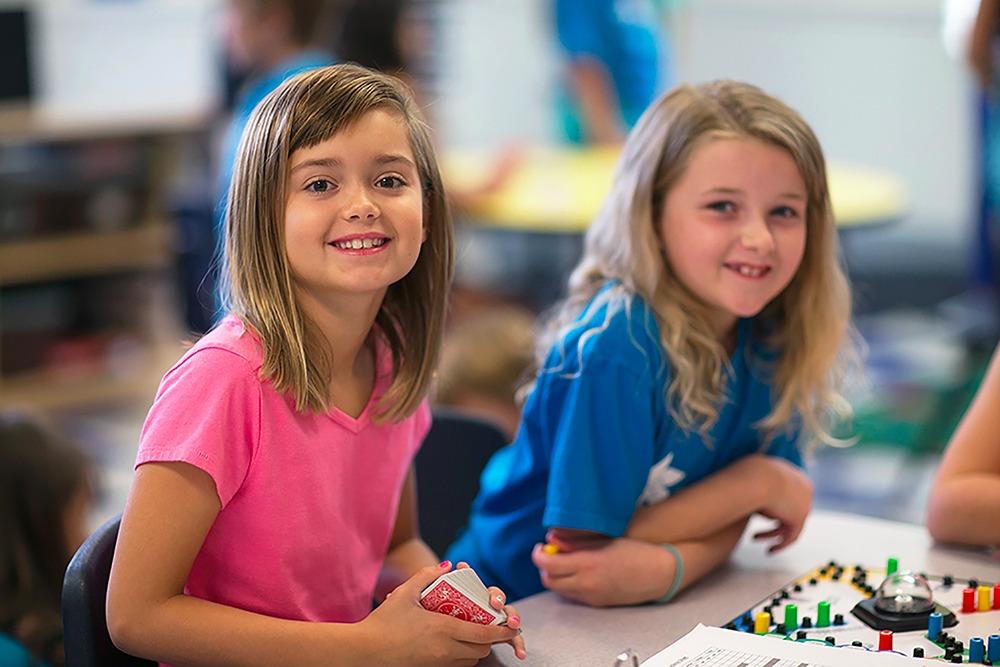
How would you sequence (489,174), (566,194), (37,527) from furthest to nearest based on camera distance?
(489,174) < (566,194) < (37,527)

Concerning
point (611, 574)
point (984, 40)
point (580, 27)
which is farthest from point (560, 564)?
point (580, 27)

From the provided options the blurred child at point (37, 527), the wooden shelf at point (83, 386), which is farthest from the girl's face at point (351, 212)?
the wooden shelf at point (83, 386)

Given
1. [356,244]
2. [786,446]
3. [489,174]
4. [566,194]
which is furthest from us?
[489,174]

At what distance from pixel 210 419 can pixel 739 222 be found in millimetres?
673

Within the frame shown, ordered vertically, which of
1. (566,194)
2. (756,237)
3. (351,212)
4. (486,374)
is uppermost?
(566,194)

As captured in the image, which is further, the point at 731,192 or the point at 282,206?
the point at 731,192

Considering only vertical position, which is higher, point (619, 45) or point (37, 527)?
point (619, 45)

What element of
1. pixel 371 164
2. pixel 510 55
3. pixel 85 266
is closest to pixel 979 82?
pixel 371 164

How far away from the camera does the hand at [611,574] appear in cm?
149

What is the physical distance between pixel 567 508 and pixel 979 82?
1738 mm

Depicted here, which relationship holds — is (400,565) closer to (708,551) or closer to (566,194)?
(708,551)

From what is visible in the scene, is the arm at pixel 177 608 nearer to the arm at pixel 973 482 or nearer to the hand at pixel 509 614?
the hand at pixel 509 614

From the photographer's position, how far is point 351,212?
1.34 meters

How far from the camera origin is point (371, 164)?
4.49ft
